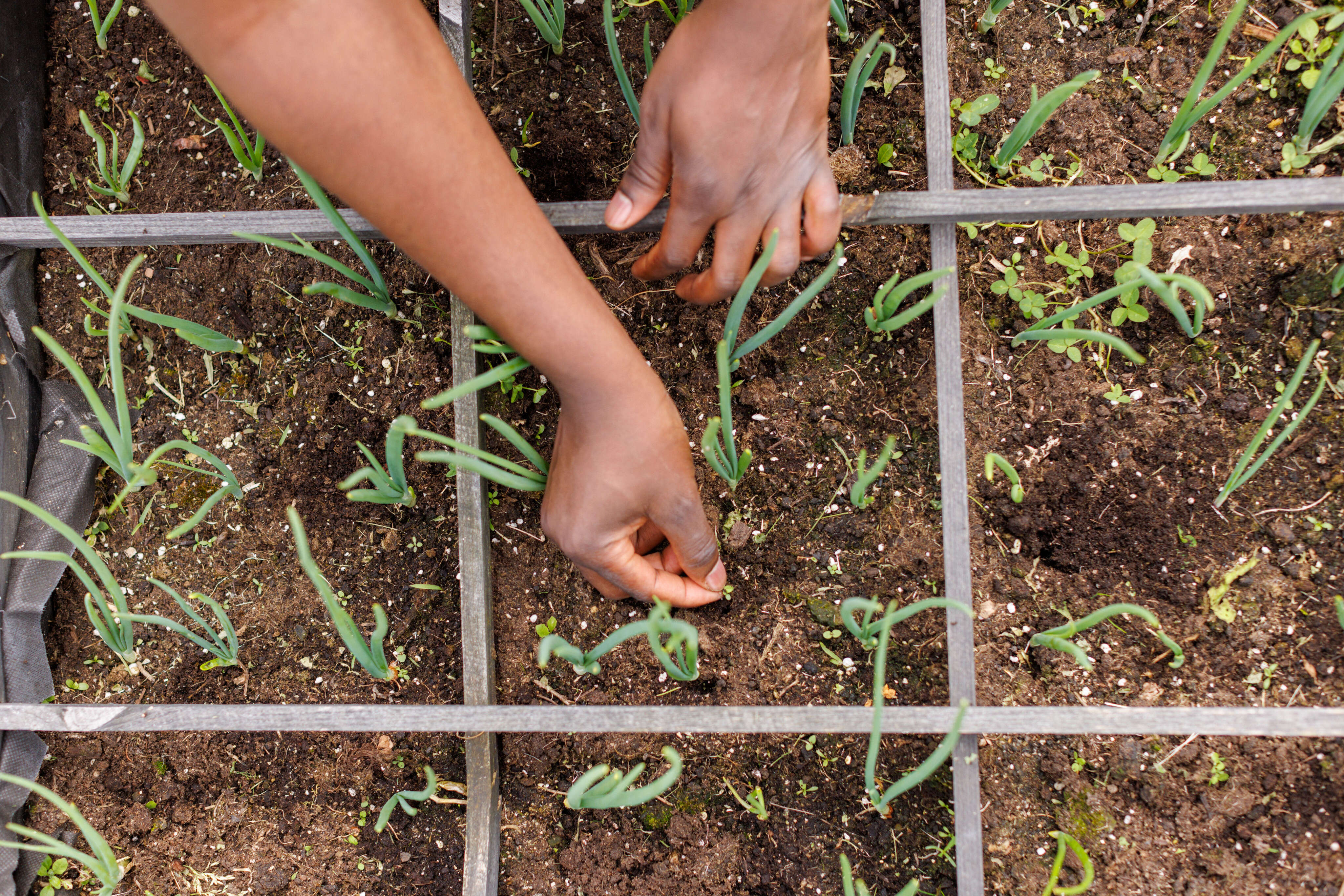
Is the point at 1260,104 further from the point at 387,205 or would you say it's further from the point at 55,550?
the point at 55,550

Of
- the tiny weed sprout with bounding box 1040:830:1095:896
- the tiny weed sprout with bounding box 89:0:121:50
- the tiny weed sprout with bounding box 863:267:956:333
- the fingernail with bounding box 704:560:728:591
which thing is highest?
the tiny weed sprout with bounding box 89:0:121:50

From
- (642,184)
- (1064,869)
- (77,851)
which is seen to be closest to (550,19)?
(642,184)

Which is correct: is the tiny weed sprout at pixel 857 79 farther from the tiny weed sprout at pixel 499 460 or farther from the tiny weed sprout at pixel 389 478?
the tiny weed sprout at pixel 389 478

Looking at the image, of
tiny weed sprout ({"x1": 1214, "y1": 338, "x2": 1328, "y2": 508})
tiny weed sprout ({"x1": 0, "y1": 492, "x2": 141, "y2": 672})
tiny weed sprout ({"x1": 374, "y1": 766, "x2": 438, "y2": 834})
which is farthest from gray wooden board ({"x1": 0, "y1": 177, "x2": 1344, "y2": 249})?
tiny weed sprout ({"x1": 374, "y1": 766, "x2": 438, "y2": 834})

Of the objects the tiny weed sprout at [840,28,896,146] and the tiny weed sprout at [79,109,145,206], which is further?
the tiny weed sprout at [79,109,145,206]

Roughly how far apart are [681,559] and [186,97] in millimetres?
1208

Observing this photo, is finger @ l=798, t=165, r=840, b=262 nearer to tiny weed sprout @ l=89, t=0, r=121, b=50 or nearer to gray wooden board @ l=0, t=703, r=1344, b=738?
gray wooden board @ l=0, t=703, r=1344, b=738

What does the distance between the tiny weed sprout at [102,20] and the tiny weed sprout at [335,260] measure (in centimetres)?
44

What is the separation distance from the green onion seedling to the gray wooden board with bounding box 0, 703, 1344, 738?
0.55 m

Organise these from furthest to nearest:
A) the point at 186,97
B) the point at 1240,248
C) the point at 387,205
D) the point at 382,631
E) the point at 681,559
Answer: the point at 186,97 → the point at 1240,248 → the point at 681,559 → the point at 382,631 → the point at 387,205

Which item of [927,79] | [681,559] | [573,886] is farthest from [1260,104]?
[573,886]

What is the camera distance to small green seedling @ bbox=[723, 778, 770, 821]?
1215 mm

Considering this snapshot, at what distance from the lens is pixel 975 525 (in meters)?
1.25

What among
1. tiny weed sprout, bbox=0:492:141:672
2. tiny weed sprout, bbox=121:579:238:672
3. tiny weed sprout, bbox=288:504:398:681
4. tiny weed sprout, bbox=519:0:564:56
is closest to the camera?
tiny weed sprout, bbox=288:504:398:681
